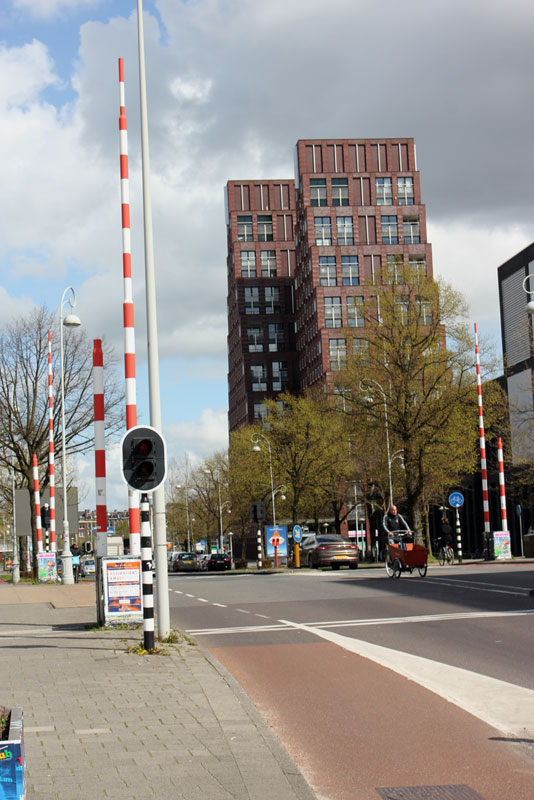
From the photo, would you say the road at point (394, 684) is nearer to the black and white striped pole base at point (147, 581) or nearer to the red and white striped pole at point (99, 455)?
the black and white striped pole base at point (147, 581)

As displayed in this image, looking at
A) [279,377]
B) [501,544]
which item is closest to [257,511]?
[501,544]

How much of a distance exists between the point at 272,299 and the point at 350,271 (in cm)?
1969

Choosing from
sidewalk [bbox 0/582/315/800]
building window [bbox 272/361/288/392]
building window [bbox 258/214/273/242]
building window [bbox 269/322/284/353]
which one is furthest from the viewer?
building window [bbox 258/214/273/242]

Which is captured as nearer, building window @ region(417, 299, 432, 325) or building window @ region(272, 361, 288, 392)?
building window @ region(417, 299, 432, 325)

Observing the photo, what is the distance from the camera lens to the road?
19.6 feet

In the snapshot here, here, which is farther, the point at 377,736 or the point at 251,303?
the point at 251,303

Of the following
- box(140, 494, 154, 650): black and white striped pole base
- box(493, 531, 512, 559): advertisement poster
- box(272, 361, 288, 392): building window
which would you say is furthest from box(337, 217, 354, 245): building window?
box(140, 494, 154, 650): black and white striped pole base

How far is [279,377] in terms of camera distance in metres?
117

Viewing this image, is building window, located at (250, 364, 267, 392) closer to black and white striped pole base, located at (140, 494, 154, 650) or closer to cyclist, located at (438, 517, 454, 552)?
cyclist, located at (438, 517, 454, 552)

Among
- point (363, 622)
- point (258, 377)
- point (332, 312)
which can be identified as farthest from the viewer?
point (258, 377)

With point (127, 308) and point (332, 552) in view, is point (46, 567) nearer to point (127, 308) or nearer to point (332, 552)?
point (332, 552)

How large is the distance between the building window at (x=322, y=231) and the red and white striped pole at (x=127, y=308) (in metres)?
88.5

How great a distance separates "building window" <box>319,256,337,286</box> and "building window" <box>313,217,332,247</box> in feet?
6.47

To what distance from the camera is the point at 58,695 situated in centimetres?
872
